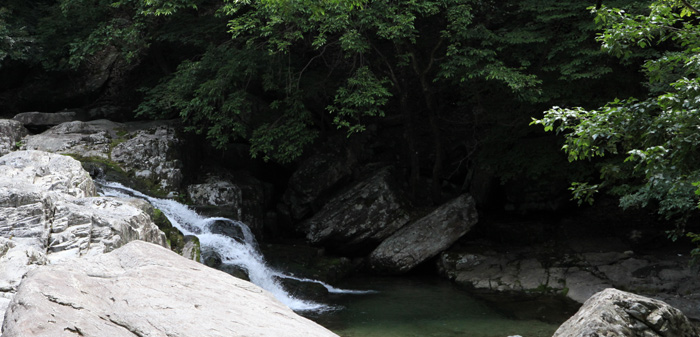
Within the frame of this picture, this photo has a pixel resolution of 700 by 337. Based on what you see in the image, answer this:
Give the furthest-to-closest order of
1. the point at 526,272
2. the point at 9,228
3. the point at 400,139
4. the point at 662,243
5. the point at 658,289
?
the point at 400,139 → the point at 662,243 → the point at 526,272 → the point at 658,289 → the point at 9,228

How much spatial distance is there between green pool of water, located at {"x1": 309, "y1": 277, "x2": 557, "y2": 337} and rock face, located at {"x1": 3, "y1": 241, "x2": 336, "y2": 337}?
5.14 m

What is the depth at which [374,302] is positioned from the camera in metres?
11.6

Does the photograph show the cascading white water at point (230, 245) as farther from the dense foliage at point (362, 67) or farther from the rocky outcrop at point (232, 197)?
the dense foliage at point (362, 67)

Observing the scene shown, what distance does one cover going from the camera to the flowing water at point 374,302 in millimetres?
9742

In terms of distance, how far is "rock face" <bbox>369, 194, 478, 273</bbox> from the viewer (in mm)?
13836

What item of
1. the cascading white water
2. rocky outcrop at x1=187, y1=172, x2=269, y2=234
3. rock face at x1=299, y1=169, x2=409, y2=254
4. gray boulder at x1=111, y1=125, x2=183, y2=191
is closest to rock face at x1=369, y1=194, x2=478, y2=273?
rock face at x1=299, y1=169, x2=409, y2=254

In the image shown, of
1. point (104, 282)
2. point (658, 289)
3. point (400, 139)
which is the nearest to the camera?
point (104, 282)

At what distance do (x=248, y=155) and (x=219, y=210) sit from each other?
405 centimetres

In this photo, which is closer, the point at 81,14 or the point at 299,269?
the point at 299,269

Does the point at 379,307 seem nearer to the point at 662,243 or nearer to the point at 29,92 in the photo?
the point at 662,243

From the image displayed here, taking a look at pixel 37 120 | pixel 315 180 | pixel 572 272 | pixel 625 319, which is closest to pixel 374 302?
pixel 572 272

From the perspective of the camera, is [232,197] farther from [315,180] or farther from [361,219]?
[361,219]

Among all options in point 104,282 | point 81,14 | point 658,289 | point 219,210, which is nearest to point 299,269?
point 219,210

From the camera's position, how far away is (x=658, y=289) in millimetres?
11109
